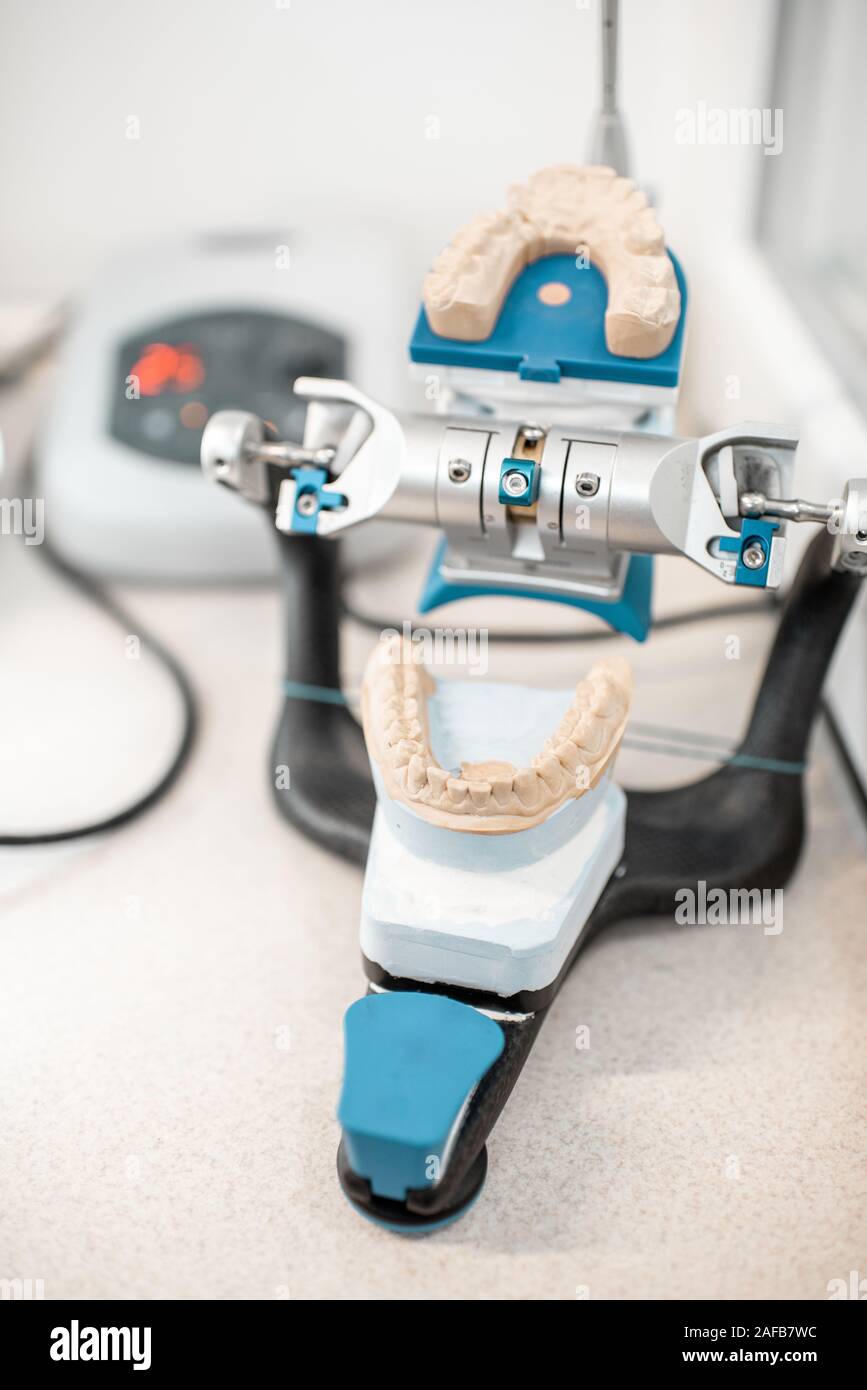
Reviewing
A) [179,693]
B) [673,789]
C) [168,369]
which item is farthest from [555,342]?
[168,369]

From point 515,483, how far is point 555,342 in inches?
3.7

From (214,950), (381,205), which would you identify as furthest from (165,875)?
(381,205)

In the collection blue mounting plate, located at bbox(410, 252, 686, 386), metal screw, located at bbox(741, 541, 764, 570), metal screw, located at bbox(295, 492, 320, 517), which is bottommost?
metal screw, located at bbox(741, 541, 764, 570)

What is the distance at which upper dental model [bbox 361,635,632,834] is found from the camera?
1.99 ft

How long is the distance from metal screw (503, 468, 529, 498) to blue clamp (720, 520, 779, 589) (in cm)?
10

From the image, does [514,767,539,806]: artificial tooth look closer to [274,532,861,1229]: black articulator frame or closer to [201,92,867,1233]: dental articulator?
[201,92,867,1233]: dental articulator

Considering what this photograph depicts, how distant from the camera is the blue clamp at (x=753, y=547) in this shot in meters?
0.62

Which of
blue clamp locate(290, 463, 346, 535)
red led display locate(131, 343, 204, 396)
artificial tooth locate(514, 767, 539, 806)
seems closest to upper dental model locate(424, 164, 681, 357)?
blue clamp locate(290, 463, 346, 535)

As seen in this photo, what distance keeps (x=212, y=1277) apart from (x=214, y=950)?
214mm

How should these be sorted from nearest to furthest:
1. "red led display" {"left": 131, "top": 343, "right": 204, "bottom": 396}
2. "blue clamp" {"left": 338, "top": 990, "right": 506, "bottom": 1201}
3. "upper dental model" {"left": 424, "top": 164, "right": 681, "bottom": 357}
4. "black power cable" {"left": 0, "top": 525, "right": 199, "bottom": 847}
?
"blue clamp" {"left": 338, "top": 990, "right": 506, "bottom": 1201} → "upper dental model" {"left": 424, "top": 164, "right": 681, "bottom": 357} → "black power cable" {"left": 0, "top": 525, "right": 199, "bottom": 847} → "red led display" {"left": 131, "top": 343, "right": 204, "bottom": 396}

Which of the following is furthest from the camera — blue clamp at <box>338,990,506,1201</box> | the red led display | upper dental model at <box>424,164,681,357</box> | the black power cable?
the red led display

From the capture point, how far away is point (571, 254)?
0.70 meters

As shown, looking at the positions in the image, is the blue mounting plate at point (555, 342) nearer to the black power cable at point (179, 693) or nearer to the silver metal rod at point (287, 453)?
the silver metal rod at point (287, 453)
